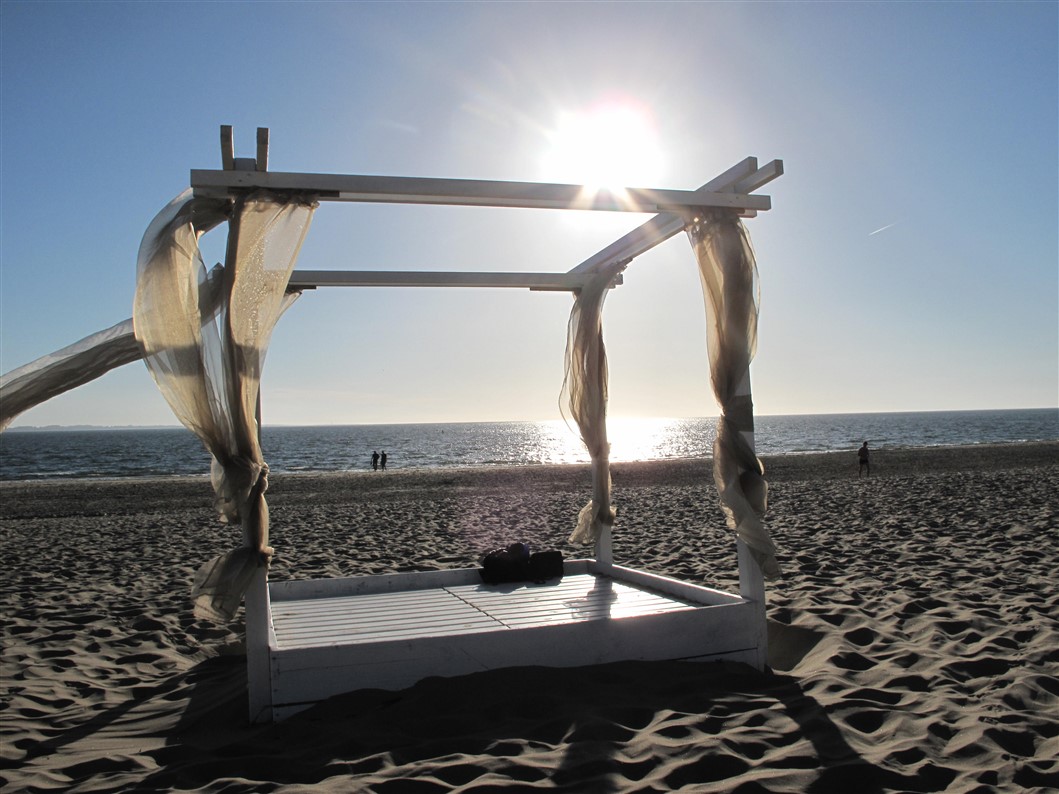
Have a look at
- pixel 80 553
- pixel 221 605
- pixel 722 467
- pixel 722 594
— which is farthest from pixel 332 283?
pixel 80 553


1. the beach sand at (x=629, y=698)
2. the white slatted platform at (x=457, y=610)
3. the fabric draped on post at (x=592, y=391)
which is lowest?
the beach sand at (x=629, y=698)

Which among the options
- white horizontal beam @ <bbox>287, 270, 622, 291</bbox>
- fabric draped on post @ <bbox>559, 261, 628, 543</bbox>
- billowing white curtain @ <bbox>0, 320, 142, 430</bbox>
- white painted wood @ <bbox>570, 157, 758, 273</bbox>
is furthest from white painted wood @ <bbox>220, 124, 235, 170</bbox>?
fabric draped on post @ <bbox>559, 261, 628, 543</bbox>

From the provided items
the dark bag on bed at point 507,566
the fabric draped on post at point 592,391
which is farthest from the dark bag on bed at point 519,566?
the fabric draped on post at point 592,391

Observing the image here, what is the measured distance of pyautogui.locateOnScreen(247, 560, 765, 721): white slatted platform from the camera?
3.40 meters

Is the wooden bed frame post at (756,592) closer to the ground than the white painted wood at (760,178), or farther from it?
closer to the ground

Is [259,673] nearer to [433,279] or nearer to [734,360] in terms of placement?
[734,360]

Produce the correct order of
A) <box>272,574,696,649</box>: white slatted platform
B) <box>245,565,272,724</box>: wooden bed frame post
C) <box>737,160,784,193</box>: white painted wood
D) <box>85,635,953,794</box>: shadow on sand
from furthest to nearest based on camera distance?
<box>272,574,696,649</box>: white slatted platform, <box>737,160,784,193</box>: white painted wood, <box>245,565,272,724</box>: wooden bed frame post, <box>85,635,953,794</box>: shadow on sand

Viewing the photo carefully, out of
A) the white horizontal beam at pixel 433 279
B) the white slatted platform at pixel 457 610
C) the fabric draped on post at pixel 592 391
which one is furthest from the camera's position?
the fabric draped on post at pixel 592 391

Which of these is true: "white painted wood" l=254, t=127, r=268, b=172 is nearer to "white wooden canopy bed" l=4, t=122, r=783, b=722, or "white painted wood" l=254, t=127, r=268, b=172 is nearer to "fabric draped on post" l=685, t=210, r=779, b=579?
"white wooden canopy bed" l=4, t=122, r=783, b=722

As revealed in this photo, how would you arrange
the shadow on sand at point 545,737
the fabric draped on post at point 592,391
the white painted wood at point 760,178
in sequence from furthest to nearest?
1. the fabric draped on post at point 592,391
2. the white painted wood at point 760,178
3. the shadow on sand at point 545,737

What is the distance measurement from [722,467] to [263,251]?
249 cm

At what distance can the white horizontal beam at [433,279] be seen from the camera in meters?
5.23

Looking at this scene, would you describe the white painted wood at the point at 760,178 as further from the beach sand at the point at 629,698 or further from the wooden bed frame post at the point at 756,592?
the beach sand at the point at 629,698

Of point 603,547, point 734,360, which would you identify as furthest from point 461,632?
point 603,547
